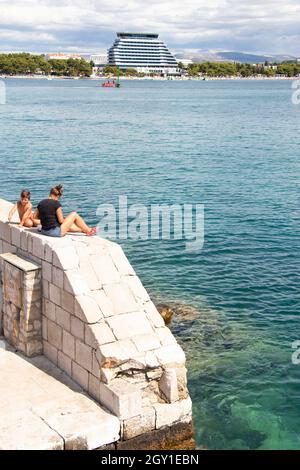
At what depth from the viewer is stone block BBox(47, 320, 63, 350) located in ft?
42.3

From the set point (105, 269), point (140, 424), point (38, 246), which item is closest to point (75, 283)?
point (105, 269)

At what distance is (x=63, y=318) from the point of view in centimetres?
1260

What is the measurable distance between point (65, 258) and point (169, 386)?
10.6 feet

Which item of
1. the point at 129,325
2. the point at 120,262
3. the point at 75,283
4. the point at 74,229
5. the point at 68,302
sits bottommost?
the point at 129,325

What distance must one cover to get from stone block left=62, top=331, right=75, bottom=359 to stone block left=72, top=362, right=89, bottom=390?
8.8 inches

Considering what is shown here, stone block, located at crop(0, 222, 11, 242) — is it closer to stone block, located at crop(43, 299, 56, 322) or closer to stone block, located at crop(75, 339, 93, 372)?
stone block, located at crop(43, 299, 56, 322)

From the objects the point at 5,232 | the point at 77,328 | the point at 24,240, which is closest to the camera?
the point at 77,328

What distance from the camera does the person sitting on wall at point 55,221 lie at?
1354cm

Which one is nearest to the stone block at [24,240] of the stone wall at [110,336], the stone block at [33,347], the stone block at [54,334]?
the stone wall at [110,336]

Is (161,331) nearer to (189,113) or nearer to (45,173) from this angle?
(45,173)

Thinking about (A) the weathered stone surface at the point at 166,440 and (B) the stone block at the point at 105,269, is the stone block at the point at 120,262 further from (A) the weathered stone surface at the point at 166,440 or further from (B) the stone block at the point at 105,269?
(A) the weathered stone surface at the point at 166,440

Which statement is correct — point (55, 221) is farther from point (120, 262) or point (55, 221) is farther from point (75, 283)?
point (75, 283)

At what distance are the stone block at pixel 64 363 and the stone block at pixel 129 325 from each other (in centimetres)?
143

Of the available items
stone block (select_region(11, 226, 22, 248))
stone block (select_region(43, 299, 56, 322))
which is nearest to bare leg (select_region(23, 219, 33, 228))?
stone block (select_region(11, 226, 22, 248))
